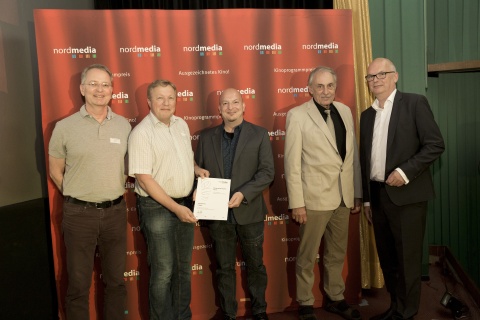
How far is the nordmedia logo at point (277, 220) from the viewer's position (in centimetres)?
316

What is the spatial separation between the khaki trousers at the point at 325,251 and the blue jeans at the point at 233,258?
1.03ft

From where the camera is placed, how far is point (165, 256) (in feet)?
8.27

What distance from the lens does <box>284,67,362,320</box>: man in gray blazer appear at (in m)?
2.71

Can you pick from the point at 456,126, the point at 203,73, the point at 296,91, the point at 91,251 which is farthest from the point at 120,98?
the point at 456,126

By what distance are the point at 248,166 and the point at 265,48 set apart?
1.02 metres

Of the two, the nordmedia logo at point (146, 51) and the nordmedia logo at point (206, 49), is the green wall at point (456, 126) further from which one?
the nordmedia logo at point (146, 51)

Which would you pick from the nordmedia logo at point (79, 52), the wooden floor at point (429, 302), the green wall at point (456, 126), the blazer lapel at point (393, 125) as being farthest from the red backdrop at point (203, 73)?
the green wall at point (456, 126)

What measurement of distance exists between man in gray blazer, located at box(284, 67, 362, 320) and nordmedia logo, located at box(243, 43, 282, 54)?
424 millimetres

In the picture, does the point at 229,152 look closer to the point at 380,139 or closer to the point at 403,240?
the point at 380,139

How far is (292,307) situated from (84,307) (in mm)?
1618

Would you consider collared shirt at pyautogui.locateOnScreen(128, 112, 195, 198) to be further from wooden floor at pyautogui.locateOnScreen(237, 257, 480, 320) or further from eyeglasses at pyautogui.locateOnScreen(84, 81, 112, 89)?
wooden floor at pyautogui.locateOnScreen(237, 257, 480, 320)

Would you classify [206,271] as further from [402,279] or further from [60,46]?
[60,46]

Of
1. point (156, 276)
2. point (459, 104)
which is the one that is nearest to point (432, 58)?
point (459, 104)

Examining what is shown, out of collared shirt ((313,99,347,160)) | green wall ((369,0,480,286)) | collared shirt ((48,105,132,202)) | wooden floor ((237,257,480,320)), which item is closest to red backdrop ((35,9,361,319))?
wooden floor ((237,257,480,320))
